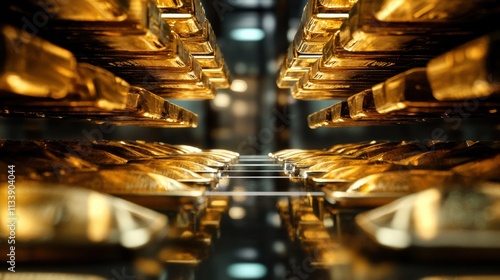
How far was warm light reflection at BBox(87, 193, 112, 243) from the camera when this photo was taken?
3.17 ft

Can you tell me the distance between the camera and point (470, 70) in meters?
1.25

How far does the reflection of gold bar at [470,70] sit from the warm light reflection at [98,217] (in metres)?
0.90

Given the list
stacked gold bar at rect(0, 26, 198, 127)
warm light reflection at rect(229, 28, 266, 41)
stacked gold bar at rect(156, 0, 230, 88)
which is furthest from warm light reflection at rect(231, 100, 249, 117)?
stacked gold bar at rect(0, 26, 198, 127)

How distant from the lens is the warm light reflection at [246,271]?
0.90 meters

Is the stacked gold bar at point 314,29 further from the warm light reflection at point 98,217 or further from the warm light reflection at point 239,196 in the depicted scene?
the warm light reflection at point 98,217

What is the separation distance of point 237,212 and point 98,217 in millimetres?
607

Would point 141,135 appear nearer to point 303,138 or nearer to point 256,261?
point 303,138

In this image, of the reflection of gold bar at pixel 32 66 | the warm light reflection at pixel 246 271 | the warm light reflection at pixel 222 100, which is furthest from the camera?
the warm light reflection at pixel 222 100

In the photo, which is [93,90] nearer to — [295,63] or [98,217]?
[98,217]

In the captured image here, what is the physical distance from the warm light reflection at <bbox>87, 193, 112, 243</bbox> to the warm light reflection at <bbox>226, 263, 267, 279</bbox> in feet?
0.82

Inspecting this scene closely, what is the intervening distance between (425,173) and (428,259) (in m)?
0.73

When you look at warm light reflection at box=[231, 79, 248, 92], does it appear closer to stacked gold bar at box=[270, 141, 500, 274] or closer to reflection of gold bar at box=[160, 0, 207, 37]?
reflection of gold bar at box=[160, 0, 207, 37]

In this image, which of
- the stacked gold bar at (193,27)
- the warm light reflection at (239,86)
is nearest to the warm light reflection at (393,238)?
the stacked gold bar at (193,27)

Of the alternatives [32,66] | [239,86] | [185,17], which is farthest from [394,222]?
[239,86]
